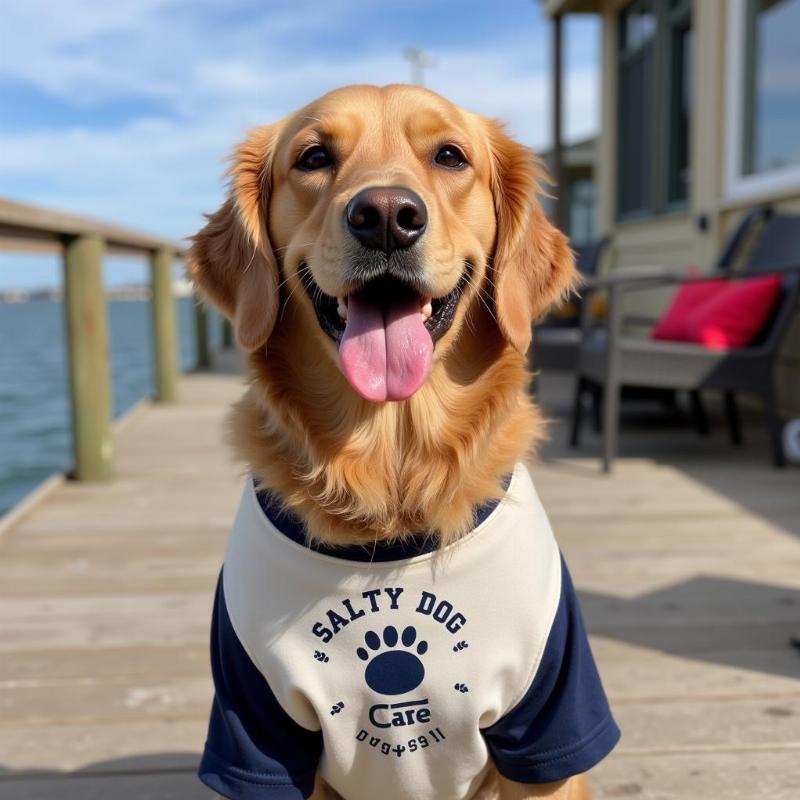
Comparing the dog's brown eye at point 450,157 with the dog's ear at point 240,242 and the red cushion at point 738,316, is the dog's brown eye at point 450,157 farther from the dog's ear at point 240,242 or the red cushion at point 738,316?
the red cushion at point 738,316

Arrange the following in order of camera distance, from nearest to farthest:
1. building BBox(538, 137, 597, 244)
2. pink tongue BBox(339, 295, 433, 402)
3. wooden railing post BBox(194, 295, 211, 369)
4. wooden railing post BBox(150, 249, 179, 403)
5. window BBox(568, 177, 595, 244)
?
1. pink tongue BBox(339, 295, 433, 402)
2. wooden railing post BBox(150, 249, 179, 403)
3. wooden railing post BBox(194, 295, 211, 369)
4. window BBox(568, 177, 595, 244)
5. building BBox(538, 137, 597, 244)

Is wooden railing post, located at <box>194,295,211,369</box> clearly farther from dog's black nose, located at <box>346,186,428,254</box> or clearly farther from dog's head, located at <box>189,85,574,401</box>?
dog's black nose, located at <box>346,186,428,254</box>

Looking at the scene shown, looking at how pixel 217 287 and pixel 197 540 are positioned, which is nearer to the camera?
pixel 217 287

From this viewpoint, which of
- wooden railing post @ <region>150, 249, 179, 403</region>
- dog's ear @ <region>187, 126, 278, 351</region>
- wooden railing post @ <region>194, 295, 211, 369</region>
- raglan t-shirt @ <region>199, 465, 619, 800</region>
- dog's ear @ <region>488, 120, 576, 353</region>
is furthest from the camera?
wooden railing post @ <region>194, 295, 211, 369</region>

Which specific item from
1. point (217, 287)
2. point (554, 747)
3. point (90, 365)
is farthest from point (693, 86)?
point (554, 747)

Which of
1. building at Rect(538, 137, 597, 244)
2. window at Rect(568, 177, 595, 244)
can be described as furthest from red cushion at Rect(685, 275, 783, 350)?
building at Rect(538, 137, 597, 244)

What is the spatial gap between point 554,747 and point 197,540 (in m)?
2.28

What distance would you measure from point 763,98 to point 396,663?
602 cm

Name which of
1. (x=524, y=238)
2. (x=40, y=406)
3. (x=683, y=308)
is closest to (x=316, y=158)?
(x=524, y=238)

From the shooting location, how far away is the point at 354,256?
1.64 m

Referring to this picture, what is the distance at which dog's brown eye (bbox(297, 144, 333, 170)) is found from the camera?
1.90 m

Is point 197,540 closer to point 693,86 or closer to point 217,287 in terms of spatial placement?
point 217,287

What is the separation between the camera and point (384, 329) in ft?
5.54

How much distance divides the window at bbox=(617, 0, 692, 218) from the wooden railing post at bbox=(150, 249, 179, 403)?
467 centimetres
